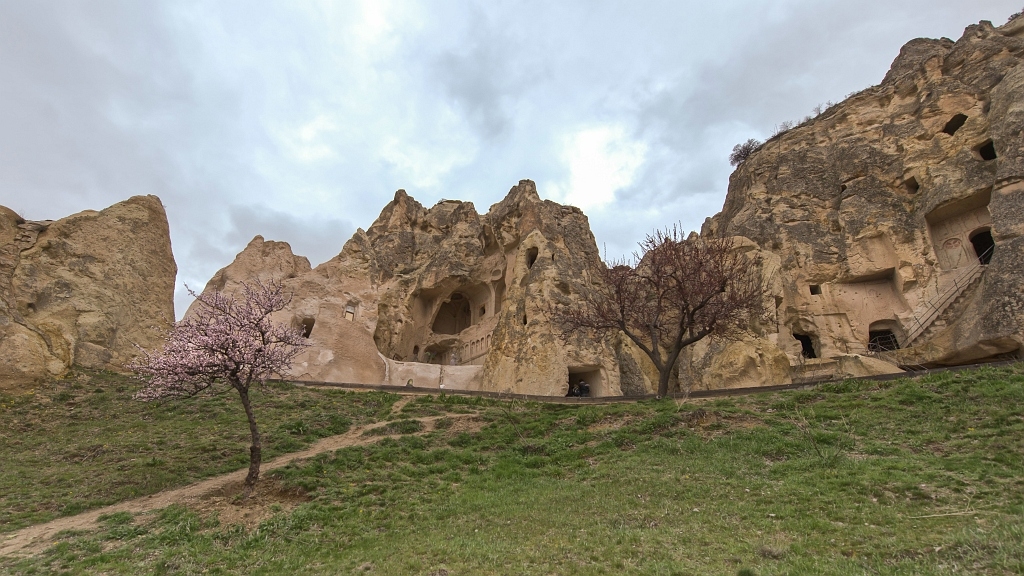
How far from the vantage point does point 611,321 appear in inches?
732

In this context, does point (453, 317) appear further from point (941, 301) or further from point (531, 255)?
point (941, 301)

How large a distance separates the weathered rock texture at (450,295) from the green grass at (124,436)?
4228mm

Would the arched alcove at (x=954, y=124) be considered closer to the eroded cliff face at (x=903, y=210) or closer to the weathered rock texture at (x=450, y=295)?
the eroded cliff face at (x=903, y=210)

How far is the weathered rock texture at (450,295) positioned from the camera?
22.5 m

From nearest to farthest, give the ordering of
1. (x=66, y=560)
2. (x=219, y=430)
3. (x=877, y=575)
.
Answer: (x=877, y=575) < (x=66, y=560) < (x=219, y=430)

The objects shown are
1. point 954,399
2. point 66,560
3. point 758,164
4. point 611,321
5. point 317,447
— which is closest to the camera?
point 66,560

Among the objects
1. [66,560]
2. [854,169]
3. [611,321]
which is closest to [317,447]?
[66,560]

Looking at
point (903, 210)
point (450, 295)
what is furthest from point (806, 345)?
point (450, 295)

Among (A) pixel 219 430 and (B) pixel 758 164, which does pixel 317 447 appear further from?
(B) pixel 758 164

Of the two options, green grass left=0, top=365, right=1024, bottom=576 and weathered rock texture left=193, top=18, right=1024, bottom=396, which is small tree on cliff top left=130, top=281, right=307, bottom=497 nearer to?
green grass left=0, top=365, right=1024, bottom=576

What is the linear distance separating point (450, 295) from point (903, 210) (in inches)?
982

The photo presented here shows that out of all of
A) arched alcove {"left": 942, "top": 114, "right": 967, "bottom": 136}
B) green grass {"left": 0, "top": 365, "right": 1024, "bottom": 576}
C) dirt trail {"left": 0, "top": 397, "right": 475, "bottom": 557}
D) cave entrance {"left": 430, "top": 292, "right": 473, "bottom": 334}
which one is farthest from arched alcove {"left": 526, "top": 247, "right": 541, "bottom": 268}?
arched alcove {"left": 942, "top": 114, "right": 967, "bottom": 136}

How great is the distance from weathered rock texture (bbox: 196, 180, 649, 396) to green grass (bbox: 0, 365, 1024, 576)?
877cm

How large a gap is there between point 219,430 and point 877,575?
50.4 feet
